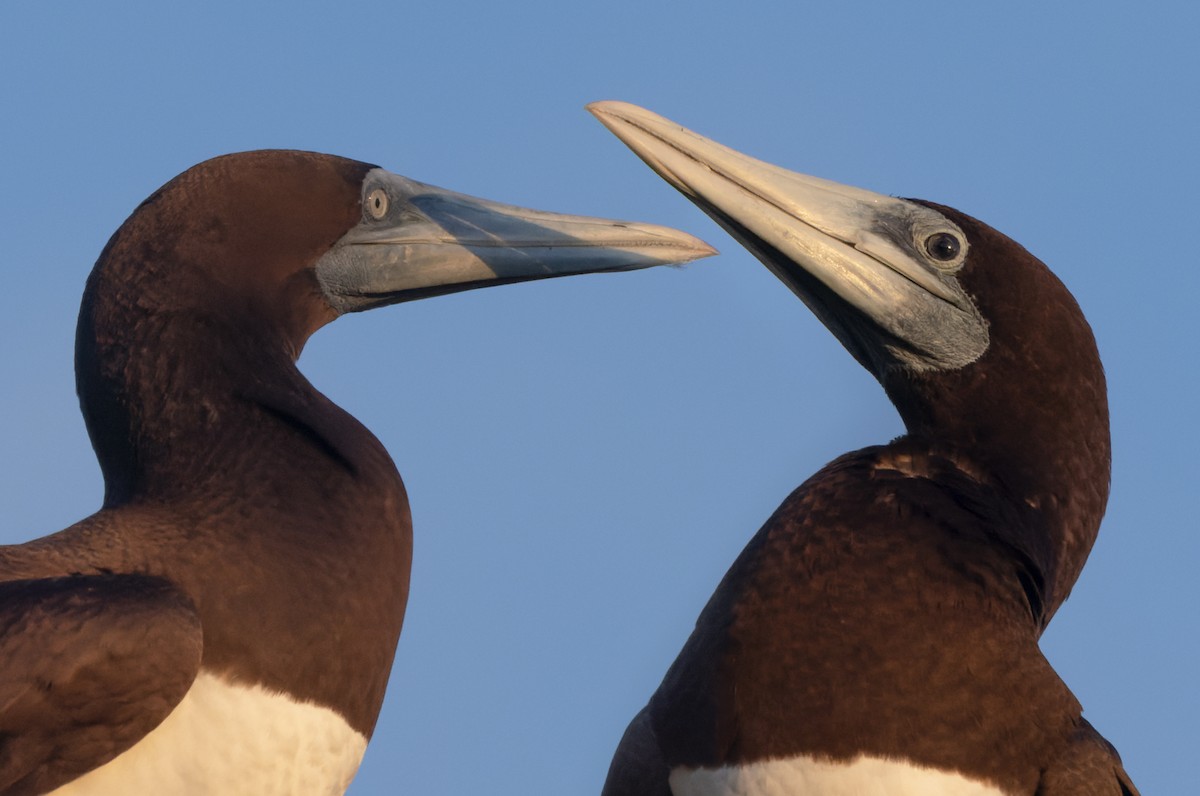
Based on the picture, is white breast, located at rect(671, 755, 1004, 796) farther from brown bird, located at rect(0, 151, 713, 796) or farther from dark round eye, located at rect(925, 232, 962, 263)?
dark round eye, located at rect(925, 232, 962, 263)

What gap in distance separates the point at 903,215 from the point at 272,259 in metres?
2.06

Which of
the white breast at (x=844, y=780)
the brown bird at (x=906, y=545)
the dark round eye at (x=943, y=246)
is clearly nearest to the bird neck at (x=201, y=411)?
the brown bird at (x=906, y=545)

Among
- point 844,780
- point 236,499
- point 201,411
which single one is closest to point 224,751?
point 236,499

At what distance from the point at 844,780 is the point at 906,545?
2.37ft

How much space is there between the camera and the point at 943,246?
606cm

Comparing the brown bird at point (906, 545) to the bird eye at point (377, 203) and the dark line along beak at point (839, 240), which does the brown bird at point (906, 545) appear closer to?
the dark line along beak at point (839, 240)

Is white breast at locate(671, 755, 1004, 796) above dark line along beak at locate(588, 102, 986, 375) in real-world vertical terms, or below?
below

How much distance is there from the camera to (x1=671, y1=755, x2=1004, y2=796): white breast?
5.09 m

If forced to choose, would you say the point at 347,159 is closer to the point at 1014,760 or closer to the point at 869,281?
the point at 869,281

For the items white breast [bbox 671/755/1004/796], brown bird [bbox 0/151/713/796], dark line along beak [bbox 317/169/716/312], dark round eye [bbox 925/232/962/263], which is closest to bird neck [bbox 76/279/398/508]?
brown bird [bbox 0/151/713/796]

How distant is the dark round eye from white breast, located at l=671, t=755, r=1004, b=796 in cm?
173

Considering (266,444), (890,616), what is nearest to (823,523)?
(890,616)

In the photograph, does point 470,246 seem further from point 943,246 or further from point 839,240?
point 943,246

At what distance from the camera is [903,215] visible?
20.2 ft
